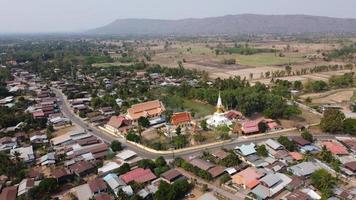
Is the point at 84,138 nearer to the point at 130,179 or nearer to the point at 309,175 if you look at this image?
the point at 130,179

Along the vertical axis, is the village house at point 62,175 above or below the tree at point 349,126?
below

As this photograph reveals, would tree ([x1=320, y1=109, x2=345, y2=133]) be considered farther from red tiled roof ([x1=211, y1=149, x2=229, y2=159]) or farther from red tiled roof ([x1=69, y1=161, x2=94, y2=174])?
red tiled roof ([x1=69, y1=161, x2=94, y2=174])

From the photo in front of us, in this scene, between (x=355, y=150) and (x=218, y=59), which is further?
(x=218, y=59)

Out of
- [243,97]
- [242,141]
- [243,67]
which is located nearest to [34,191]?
[242,141]

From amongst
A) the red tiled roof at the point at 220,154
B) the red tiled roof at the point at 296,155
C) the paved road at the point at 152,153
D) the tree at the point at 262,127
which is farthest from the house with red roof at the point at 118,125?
the red tiled roof at the point at 296,155

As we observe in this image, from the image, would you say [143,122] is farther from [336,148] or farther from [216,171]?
[336,148]

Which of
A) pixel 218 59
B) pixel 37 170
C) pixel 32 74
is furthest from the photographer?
pixel 218 59

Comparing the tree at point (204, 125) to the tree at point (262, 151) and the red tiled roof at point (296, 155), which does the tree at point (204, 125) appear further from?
the red tiled roof at point (296, 155)
